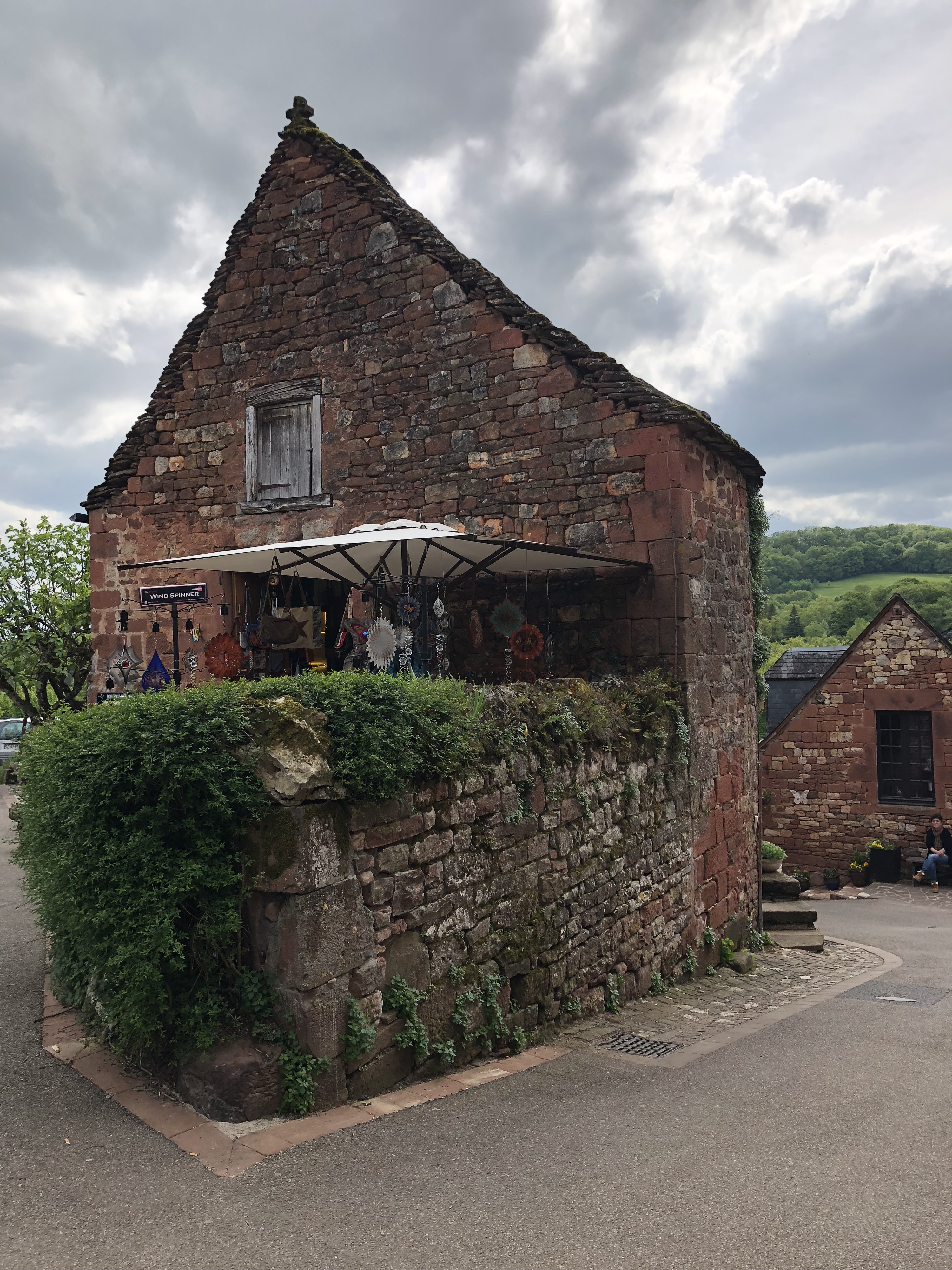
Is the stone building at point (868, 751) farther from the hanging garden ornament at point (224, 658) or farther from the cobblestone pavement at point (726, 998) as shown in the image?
the hanging garden ornament at point (224, 658)

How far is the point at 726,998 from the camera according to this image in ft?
29.3

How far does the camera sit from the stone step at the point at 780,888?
13.5 metres

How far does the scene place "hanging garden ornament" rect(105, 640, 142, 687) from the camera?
11664mm

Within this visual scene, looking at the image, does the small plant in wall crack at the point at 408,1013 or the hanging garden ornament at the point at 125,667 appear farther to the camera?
the hanging garden ornament at the point at 125,667

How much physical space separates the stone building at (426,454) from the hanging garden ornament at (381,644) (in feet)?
7.67

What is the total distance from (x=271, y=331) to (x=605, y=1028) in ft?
29.5

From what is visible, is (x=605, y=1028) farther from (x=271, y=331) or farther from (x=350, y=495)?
(x=271, y=331)

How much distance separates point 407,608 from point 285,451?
3.96m

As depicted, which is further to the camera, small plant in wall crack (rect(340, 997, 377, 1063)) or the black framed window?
the black framed window

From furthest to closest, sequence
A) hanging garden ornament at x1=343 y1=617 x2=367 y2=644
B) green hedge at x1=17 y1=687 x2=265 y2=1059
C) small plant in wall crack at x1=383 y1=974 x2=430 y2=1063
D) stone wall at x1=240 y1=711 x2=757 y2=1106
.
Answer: hanging garden ornament at x1=343 y1=617 x2=367 y2=644
small plant in wall crack at x1=383 y1=974 x2=430 y2=1063
stone wall at x1=240 y1=711 x2=757 y2=1106
green hedge at x1=17 y1=687 x2=265 y2=1059

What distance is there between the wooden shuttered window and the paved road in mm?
7016

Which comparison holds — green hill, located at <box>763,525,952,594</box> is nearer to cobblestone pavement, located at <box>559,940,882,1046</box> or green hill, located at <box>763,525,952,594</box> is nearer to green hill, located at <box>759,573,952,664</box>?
green hill, located at <box>759,573,952,664</box>

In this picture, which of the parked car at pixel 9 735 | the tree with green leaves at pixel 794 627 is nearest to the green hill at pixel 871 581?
the tree with green leaves at pixel 794 627

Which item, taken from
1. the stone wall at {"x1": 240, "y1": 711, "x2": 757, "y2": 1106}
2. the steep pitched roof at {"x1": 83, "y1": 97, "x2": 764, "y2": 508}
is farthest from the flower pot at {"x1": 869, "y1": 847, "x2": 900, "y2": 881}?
the stone wall at {"x1": 240, "y1": 711, "x2": 757, "y2": 1106}
